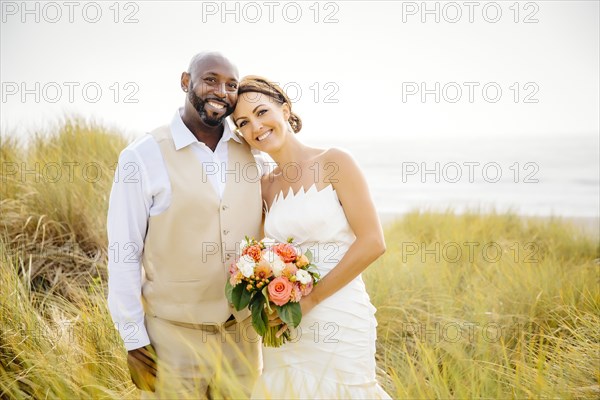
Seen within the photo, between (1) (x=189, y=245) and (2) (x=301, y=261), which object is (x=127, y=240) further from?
(2) (x=301, y=261)

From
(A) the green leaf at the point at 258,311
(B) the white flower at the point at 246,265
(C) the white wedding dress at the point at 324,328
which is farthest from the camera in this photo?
(C) the white wedding dress at the point at 324,328

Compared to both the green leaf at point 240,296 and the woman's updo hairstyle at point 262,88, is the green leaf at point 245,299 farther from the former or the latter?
the woman's updo hairstyle at point 262,88

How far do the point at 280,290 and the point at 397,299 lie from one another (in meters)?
2.21

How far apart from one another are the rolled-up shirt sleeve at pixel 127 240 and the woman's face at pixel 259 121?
0.68 m

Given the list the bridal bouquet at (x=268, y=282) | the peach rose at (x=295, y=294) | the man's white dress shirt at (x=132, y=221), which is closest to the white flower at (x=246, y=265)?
the bridal bouquet at (x=268, y=282)

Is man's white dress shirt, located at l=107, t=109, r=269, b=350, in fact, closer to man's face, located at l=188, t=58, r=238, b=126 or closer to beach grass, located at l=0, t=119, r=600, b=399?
man's face, located at l=188, t=58, r=238, b=126

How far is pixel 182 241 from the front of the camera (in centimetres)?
284

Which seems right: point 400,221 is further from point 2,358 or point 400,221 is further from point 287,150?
point 2,358

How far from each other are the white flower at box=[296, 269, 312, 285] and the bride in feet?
0.66

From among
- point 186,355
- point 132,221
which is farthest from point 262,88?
point 186,355

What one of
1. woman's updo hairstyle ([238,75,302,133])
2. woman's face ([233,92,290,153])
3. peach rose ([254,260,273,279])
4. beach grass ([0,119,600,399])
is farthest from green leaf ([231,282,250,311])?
woman's updo hairstyle ([238,75,302,133])

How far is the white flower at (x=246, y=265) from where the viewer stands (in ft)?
8.61

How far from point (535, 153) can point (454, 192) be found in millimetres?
12753

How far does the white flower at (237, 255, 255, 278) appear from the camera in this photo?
262 centimetres
